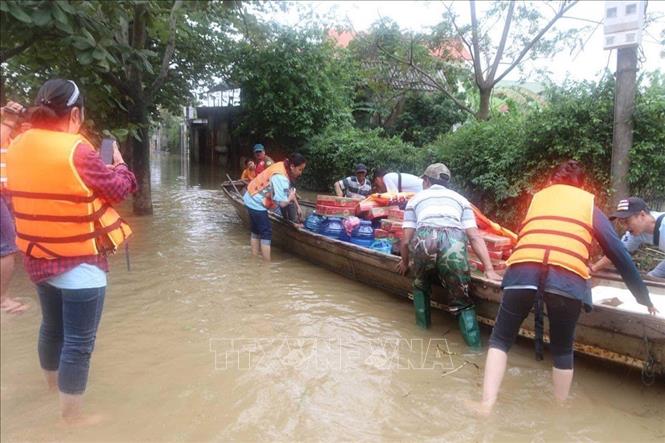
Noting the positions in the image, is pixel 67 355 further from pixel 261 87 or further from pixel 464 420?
pixel 261 87

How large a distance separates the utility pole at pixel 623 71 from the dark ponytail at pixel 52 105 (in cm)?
507

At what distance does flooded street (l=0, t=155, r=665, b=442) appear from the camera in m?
3.00

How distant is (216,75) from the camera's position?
49.7ft

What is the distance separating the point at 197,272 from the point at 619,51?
225 inches

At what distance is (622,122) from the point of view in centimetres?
571

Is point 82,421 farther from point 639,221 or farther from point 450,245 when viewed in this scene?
point 639,221

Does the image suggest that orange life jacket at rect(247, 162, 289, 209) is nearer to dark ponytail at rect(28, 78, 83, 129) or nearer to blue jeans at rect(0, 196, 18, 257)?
dark ponytail at rect(28, 78, 83, 129)

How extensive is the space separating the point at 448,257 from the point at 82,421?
299 cm

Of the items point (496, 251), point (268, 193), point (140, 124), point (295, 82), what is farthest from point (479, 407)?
point (295, 82)

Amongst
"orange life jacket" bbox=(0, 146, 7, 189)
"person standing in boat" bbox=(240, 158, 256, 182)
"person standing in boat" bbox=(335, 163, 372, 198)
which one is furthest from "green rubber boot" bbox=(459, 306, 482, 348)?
"person standing in boat" bbox=(240, 158, 256, 182)

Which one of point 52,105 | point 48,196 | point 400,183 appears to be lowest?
point 400,183

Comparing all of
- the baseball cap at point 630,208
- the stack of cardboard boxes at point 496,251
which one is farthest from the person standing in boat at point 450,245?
the baseball cap at point 630,208

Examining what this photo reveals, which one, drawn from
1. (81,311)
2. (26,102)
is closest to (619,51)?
(81,311)

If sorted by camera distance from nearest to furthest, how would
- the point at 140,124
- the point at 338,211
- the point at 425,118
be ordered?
the point at 338,211, the point at 140,124, the point at 425,118
